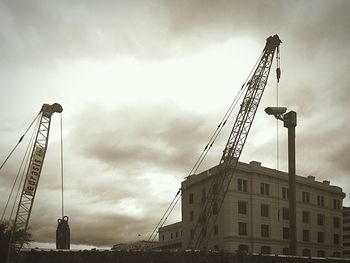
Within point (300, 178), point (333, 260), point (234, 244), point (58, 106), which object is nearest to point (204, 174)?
point (234, 244)

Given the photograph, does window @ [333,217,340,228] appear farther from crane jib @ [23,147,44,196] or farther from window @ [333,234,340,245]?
crane jib @ [23,147,44,196]

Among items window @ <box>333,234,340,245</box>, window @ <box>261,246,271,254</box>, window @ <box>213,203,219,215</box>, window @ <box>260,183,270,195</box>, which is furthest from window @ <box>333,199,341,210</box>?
window @ <box>213,203,219,215</box>

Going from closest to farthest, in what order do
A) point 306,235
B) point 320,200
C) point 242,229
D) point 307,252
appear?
point 242,229
point 307,252
point 306,235
point 320,200

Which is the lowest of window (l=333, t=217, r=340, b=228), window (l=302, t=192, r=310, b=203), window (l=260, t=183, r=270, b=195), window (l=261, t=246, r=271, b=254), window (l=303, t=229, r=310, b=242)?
window (l=261, t=246, r=271, b=254)

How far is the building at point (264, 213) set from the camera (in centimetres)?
6354

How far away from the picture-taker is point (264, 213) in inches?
2650

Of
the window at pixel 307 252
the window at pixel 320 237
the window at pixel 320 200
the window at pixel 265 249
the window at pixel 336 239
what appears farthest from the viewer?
the window at pixel 336 239

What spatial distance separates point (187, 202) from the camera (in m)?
72.6

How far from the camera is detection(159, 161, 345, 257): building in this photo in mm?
63544

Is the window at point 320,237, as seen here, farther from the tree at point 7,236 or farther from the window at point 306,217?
the tree at point 7,236

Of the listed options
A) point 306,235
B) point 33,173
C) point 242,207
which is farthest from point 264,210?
point 33,173

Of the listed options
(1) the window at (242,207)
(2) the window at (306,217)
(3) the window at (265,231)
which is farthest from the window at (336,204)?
(1) the window at (242,207)

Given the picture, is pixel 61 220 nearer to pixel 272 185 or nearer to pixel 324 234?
pixel 272 185

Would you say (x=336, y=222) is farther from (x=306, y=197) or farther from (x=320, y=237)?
(x=306, y=197)
